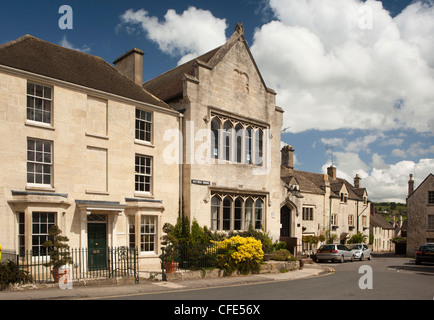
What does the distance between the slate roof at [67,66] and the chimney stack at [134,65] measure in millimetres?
1533

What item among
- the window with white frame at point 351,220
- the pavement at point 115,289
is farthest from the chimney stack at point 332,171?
the pavement at point 115,289

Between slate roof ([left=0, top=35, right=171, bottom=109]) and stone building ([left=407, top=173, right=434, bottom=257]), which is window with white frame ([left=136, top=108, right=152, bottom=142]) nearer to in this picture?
slate roof ([left=0, top=35, right=171, bottom=109])

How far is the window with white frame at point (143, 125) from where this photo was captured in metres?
20.0

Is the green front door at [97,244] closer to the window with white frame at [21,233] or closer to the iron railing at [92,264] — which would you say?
the iron railing at [92,264]

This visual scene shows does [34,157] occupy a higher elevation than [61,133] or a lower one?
lower

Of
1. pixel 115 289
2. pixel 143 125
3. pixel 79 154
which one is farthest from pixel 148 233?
pixel 115 289

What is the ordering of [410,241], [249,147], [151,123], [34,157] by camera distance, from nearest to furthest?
[34,157]
[151,123]
[249,147]
[410,241]

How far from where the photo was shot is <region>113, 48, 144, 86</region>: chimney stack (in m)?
23.5

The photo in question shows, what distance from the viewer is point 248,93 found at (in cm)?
2488

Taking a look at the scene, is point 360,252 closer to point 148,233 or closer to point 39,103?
point 148,233

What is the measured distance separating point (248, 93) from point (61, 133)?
1236cm
